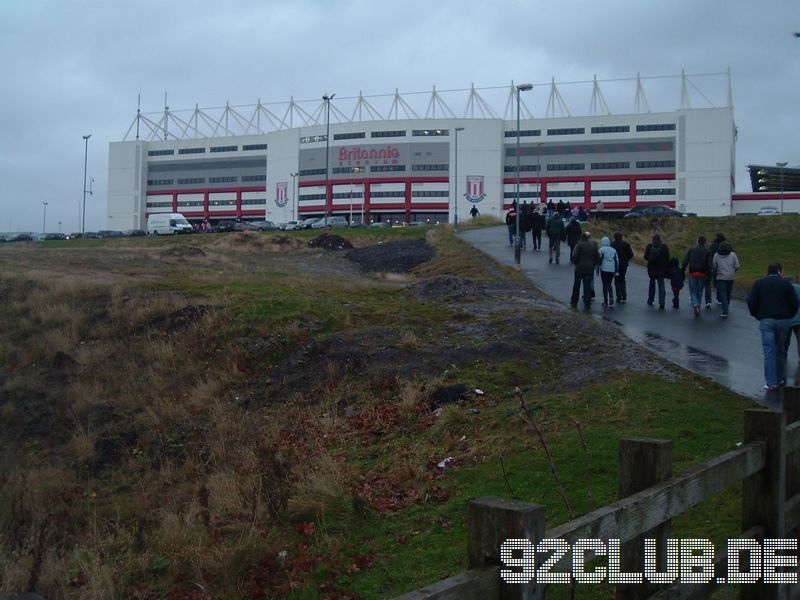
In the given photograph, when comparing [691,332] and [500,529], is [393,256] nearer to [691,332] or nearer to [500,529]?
[691,332]

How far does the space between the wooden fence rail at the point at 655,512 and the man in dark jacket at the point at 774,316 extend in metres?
5.66

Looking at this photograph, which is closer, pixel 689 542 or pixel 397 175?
pixel 689 542

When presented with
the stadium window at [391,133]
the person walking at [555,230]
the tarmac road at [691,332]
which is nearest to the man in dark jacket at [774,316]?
the tarmac road at [691,332]

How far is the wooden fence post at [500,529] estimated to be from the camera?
2.57 m

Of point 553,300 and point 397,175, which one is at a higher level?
point 397,175

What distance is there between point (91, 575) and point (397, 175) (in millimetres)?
93768

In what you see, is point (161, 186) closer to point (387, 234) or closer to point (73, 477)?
point (387, 234)

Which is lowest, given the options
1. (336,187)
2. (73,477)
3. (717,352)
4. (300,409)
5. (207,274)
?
(73,477)

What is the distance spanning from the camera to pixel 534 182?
9662 centimetres

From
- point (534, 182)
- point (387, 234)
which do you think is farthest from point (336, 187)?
point (387, 234)

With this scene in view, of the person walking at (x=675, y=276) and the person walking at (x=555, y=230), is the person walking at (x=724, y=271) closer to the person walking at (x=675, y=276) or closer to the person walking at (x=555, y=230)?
the person walking at (x=675, y=276)

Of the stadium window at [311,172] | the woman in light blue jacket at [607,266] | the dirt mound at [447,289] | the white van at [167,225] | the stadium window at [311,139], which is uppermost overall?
the stadium window at [311,139]

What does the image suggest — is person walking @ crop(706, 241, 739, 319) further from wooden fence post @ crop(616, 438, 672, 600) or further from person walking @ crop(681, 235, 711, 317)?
wooden fence post @ crop(616, 438, 672, 600)

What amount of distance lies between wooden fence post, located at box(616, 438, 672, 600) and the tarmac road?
6.88 meters
